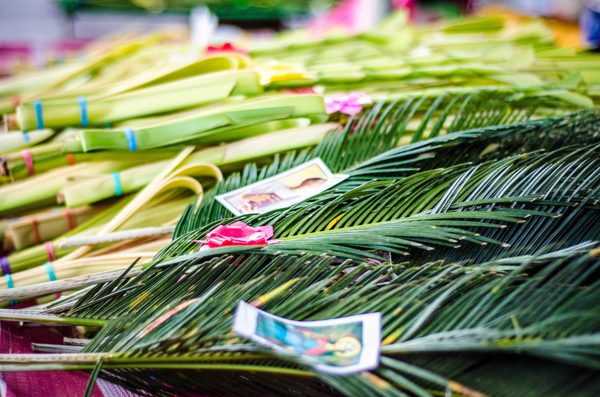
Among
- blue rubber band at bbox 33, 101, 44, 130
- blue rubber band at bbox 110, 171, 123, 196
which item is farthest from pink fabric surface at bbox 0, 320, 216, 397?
blue rubber band at bbox 33, 101, 44, 130

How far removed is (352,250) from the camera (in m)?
0.65

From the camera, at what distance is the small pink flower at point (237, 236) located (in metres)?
0.67

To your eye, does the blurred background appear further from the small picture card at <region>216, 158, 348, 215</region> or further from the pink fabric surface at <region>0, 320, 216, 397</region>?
the pink fabric surface at <region>0, 320, 216, 397</region>

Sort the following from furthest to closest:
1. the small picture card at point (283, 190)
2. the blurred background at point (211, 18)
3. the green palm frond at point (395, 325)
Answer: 1. the blurred background at point (211, 18)
2. the small picture card at point (283, 190)
3. the green palm frond at point (395, 325)

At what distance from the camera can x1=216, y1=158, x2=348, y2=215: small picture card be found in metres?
0.85

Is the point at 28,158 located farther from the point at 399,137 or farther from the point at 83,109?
the point at 399,137

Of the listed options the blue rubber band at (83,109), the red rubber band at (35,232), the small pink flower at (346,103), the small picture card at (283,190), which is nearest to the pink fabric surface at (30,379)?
the red rubber band at (35,232)

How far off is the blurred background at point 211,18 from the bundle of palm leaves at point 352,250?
1.35 m

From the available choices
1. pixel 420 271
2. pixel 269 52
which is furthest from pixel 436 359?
pixel 269 52

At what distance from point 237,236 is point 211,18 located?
2.14 meters

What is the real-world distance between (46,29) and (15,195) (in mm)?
4423

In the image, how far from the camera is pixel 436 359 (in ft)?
1.53

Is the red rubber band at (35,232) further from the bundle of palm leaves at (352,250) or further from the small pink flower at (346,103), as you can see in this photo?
the small pink flower at (346,103)

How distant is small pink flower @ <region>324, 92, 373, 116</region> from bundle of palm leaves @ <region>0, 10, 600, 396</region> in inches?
1.3
